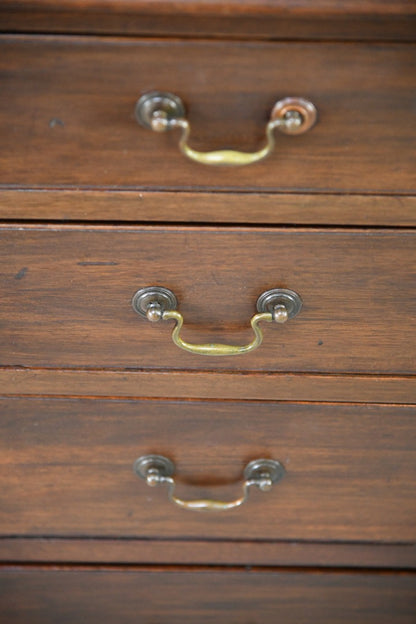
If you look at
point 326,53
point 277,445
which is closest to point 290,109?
point 326,53

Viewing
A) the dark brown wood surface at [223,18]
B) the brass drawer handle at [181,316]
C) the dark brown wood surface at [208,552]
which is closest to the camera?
the dark brown wood surface at [223,18]

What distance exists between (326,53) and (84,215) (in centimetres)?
18

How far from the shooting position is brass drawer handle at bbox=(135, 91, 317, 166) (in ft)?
1.12

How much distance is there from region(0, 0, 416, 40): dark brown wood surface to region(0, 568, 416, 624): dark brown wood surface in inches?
20.0

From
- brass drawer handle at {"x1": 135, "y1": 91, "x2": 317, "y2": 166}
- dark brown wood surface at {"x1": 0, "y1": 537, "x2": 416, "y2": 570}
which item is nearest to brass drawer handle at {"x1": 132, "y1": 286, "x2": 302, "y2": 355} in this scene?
brass drawer handle at {"x1": 135, "y1": 91, "x2": 317, "y2": 166}

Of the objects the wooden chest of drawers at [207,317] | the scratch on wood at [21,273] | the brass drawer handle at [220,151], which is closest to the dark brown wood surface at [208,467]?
the wooden chest of drawers at [207,317]

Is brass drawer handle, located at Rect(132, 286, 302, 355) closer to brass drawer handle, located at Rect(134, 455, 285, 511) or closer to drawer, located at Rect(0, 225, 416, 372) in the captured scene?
drawer, located at Rect(0, 225, 416, 372)

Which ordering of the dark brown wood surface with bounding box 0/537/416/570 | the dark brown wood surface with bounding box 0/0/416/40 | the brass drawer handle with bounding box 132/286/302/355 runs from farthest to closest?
the dark brown wood surface with bounding box 0/537/416/570
the brass drawer handle with bounding box 132/286/302/355
the dark brown wood surface with bounding box 0/0/416/40

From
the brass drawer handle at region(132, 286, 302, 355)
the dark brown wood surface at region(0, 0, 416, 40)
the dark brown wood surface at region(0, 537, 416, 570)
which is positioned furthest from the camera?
the dark brown wood surface at region(0, 537, 416, 570)

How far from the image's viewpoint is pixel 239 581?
63cm

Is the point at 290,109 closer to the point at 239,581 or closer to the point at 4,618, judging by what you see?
the point at 239,581

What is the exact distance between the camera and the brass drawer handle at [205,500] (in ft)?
1.68

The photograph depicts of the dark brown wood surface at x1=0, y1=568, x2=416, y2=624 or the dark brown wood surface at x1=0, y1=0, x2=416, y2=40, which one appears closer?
the dark brown wood surface at x1=0, y1=0, x2=416, y2=40

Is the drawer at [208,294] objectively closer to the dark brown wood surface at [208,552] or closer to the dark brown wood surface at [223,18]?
the dark brown wood surface at [223,18]
